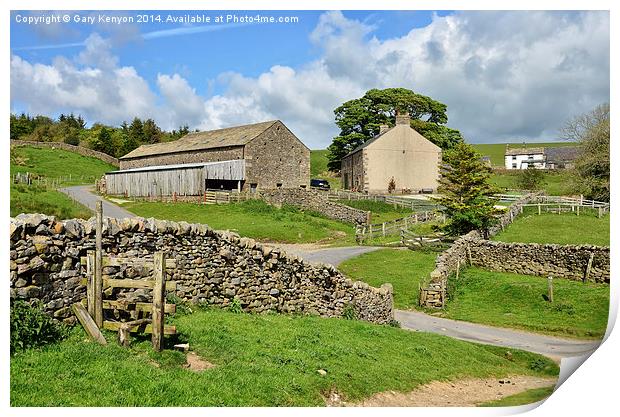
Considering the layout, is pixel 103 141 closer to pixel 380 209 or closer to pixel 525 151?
pixel 380 209

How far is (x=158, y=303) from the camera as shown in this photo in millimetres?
7703

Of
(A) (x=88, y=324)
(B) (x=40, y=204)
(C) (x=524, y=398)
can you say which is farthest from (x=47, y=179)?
(C) (x=524, y=398)

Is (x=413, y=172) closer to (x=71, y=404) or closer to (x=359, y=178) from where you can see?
(x=359, y=178)

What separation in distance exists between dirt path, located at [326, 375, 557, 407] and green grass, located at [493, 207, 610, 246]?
17437 mm

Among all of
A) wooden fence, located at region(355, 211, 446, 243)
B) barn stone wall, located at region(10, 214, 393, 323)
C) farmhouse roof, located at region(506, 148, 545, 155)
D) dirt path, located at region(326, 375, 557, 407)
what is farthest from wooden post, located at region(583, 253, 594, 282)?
farmhouse roof, located at region(506, 148, 545, 155)

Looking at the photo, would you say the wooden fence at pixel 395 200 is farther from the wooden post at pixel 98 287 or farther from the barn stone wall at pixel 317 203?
the wooden post at pixel 98 287

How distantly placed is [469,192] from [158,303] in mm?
24012

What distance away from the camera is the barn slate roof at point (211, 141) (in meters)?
40.4

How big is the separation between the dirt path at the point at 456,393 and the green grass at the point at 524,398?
152 millimetres

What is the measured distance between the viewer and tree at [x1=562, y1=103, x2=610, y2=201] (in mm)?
18602

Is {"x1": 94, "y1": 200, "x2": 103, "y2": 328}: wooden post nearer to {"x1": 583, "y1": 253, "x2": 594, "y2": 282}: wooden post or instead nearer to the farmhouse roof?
{"x1": 583, "y1": 253, "x2": 594, "y2": 282}: wooden post

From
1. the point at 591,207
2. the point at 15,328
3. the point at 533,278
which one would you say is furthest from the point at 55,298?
the point at 591,207

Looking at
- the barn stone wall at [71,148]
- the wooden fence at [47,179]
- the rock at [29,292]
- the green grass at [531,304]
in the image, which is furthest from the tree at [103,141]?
the rock at [29,292]

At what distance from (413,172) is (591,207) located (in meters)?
28.8
